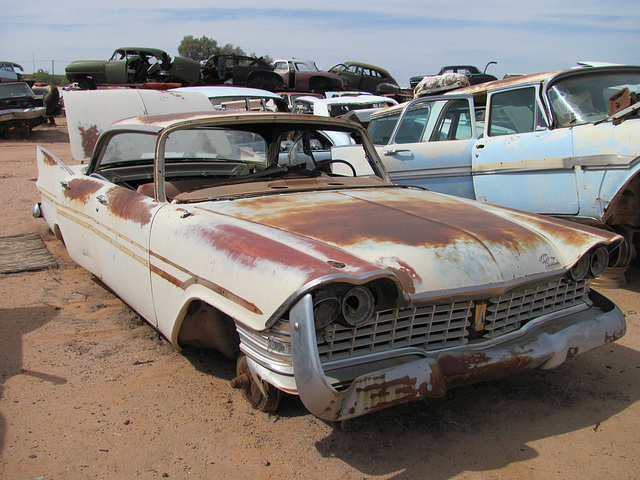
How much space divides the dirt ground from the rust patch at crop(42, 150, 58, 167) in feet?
6.03

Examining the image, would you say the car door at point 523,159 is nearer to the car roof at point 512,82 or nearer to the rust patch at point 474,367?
the car roof at point 512,82

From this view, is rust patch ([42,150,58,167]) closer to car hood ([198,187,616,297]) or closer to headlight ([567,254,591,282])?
car hood ([198,187,616,297])

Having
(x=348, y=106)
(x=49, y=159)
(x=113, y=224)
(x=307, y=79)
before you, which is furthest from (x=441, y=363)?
(x=307, y=79)

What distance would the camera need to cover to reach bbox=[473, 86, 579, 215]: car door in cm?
470

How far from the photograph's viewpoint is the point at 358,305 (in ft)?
7.04

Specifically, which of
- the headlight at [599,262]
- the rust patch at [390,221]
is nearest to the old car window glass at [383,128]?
the rust patch at [390,221]

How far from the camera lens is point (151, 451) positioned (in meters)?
2.31

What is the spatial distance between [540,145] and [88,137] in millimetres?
4152

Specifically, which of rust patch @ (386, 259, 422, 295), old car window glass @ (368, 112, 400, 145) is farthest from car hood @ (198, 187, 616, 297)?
old car window glass @ (368, 112, 400, 145)

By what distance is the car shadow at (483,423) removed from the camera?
224cm

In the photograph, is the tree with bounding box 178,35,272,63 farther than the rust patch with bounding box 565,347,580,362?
Yes

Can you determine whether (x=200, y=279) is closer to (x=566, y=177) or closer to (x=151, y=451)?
(x=151, y=451)

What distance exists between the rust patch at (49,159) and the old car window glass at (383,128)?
3.63 m

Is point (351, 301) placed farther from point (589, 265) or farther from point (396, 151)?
point (396, 151)
